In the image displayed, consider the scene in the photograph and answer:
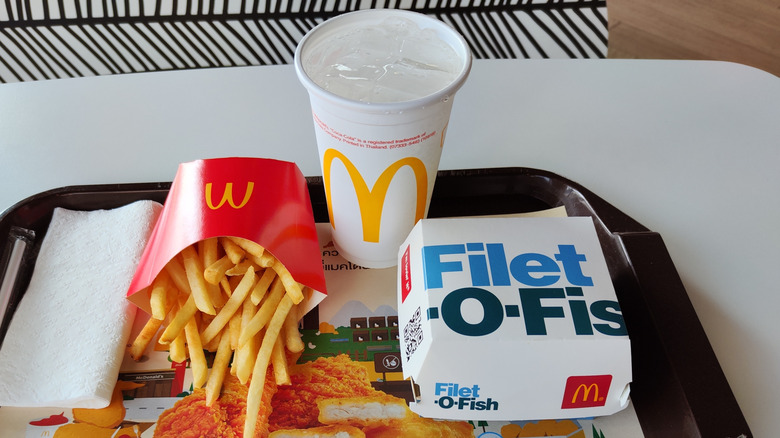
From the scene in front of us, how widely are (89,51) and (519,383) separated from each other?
6.47 feet

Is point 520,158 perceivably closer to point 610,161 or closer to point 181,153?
point 610,161

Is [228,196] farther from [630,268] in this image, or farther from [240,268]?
[630,268]

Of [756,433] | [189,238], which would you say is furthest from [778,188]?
[189,238]

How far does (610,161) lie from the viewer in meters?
1.41

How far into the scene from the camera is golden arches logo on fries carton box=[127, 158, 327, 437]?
0.99m

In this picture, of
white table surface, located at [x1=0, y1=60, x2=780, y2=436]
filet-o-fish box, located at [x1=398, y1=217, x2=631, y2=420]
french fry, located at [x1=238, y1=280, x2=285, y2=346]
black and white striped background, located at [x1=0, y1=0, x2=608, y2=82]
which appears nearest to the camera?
filet-o-fish box, located at [x1=398, y1=217, x2=631, y2=420]

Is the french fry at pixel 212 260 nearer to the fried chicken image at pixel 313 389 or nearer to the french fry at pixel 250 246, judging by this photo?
the french fry at pixel 250 246

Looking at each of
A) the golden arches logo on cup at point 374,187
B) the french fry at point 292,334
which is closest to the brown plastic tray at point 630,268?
the golden arches logo on cup at point 374,187

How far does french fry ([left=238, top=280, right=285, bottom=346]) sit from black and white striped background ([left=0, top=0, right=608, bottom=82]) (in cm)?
130

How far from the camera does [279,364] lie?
999mm

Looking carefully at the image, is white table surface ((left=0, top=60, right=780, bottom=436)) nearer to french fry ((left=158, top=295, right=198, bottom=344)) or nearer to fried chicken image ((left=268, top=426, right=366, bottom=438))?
french fry ((left=158, top=295, right=198, bottom=344))

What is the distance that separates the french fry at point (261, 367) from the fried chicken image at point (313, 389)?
0.14 feet

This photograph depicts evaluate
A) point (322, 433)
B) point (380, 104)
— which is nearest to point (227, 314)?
point (322, 433)

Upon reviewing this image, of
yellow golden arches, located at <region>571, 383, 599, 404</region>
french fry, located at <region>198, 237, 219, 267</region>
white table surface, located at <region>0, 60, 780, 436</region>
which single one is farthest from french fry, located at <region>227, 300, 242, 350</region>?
yellow golden arches, located at <region>571, 383, 599, 404</region>
